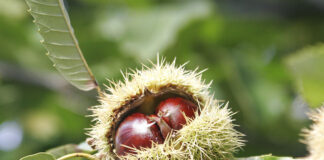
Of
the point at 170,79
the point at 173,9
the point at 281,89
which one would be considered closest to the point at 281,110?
the point at 281,89

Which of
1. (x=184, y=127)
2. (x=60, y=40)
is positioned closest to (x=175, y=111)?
(x=184, y=127)

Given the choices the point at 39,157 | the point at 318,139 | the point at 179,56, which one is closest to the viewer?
the point at 39,157

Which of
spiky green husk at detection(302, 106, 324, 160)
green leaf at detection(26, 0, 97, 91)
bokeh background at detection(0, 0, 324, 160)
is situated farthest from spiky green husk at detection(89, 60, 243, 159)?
bokeh background at detection(0, 0, 324, 160)

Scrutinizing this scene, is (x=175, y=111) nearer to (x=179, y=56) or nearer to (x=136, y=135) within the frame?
(x=136, y=135)

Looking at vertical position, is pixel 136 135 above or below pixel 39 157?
above

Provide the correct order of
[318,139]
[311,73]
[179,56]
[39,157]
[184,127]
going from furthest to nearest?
[179,56] → [311,73] → [318,139] → [184,127] → [39,157]

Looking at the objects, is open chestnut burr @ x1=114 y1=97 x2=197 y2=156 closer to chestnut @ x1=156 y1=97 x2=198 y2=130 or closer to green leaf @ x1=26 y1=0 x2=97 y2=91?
chestnut @ x1=156 y1=97 x2=198 y2=130

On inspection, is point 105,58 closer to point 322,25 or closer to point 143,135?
point 322,25
